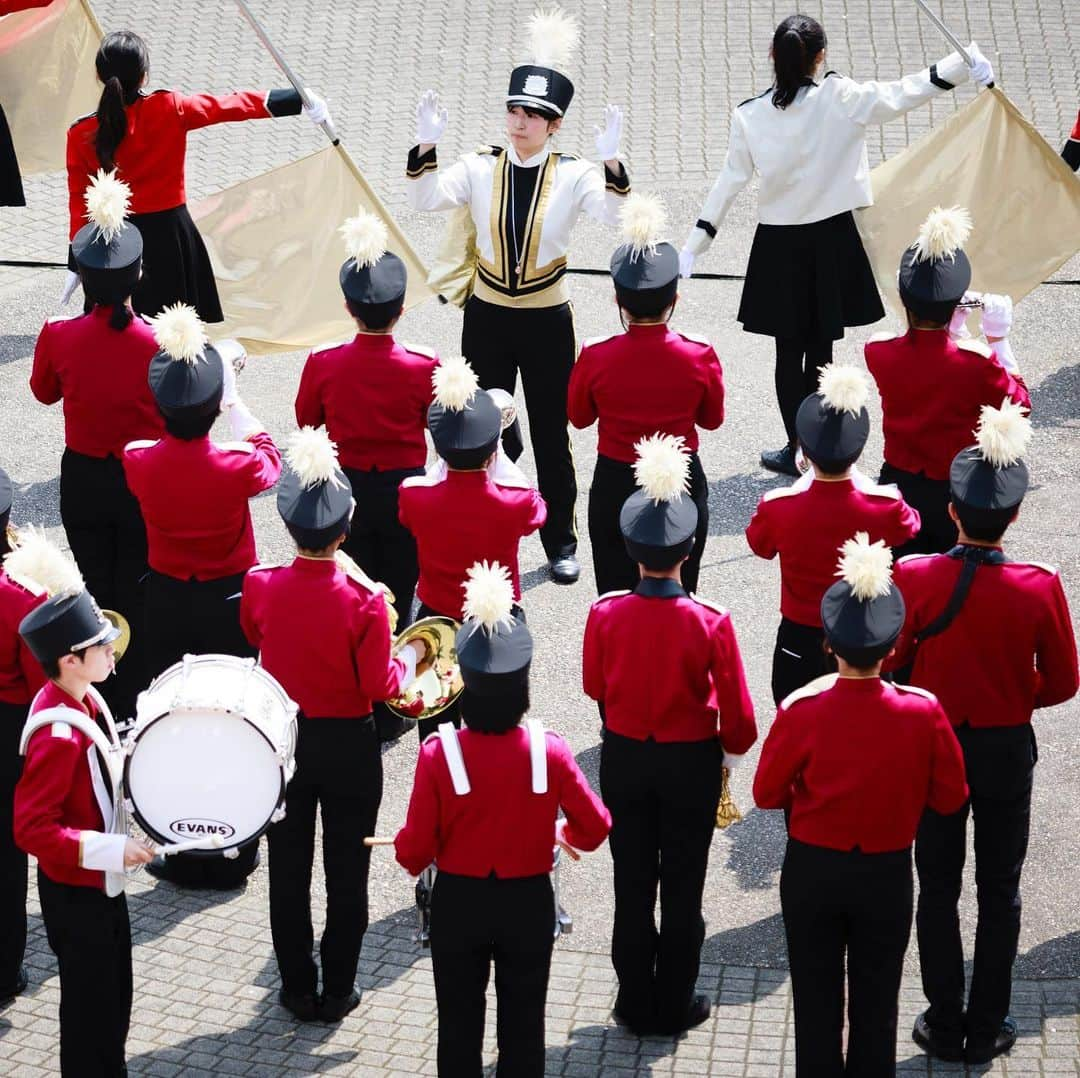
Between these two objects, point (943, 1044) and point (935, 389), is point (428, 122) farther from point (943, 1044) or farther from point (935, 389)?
point (943, 1044)

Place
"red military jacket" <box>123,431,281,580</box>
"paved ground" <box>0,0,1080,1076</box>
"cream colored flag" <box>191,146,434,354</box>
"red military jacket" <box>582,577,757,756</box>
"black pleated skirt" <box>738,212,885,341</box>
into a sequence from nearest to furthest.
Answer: "red military jacket" <box>582,577,757,756</box> < "paved ground" <box>0,0,1080,1076</box> < "red military jacket" <box>123,431,281,580</box> < "black pleated skirt" <box>738,212,885,341</box> < "cream colored flag" <box>191,146,434,354</box>

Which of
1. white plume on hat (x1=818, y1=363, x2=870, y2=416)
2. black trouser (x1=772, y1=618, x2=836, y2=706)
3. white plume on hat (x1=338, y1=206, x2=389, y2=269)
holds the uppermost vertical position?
white plume on hat (x1=338, y1=206, x2=389, y2=269)

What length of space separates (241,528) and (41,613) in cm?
158

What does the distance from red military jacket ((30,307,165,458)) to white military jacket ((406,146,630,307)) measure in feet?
5.82

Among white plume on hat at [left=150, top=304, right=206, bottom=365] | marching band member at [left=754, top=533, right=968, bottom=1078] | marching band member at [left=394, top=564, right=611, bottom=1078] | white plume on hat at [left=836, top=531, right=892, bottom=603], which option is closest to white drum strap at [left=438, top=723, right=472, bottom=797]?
marching band member at [left=394, top=564, right=611, bottom=1078]

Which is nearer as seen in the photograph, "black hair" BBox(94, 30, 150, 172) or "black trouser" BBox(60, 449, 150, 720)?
"black trouser" BBox(60, 449, 150, 720)

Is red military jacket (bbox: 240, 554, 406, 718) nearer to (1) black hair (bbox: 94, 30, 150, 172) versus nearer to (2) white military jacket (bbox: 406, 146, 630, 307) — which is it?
(2) white military jacket (bbox: 406, 146, 630, 307)

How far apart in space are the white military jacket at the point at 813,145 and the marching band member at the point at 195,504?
323cm

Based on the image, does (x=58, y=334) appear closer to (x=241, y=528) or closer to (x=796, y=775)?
(x=241, y=528)

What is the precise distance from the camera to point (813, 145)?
349 inches

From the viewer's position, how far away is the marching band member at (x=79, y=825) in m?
5.21

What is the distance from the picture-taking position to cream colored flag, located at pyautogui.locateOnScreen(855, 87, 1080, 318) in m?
9.58

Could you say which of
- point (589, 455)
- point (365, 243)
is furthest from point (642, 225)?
point (589, 455)

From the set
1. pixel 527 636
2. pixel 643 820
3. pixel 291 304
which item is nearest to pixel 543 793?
pixel 527 636
